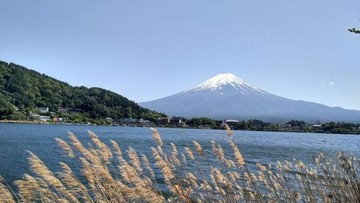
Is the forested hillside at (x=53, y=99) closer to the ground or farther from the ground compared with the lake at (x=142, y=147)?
farther from the ground

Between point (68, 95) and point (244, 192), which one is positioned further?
point (68, 95)

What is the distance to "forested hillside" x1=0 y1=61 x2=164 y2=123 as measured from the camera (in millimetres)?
123875

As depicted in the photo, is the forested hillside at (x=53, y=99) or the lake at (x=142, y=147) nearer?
the lake at (x=142, y=147)

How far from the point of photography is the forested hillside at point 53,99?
12388 cm

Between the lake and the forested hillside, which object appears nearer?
the lake

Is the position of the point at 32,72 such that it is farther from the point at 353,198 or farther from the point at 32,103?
the point at 353,198

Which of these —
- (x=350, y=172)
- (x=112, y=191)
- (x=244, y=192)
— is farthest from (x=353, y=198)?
(x=112, y=191)

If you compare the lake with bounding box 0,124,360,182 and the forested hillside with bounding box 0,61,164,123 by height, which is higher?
the forested hillside with bounding box 0,61,164,123

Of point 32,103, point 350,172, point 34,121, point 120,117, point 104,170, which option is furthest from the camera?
point 120,117

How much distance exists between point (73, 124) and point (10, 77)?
23.9 meters

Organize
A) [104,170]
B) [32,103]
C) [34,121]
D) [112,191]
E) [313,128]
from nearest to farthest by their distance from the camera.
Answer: [104,170]
[112,191]
[34,121]
[32,103]
[313,128]

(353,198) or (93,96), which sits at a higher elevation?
(93,96)

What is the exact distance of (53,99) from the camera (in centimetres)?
13488

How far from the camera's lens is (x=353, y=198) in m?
5.65
